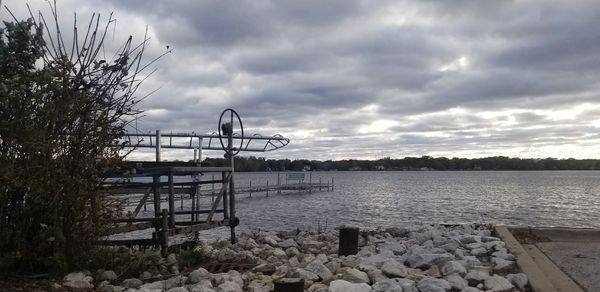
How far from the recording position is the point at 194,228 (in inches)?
355

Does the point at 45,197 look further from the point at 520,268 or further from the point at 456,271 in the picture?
the point at 520,268

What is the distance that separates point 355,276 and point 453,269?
1.25 metres

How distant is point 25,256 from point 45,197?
26.8 inches

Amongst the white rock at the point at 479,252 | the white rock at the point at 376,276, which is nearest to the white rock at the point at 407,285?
the white rock at the point at 376,276

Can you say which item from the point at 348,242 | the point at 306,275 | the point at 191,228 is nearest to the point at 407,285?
the point at 306,275

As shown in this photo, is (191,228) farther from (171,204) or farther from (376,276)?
A: (376,276)

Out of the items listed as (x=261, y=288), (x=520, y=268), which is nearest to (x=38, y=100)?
→ (x=261, y=288)

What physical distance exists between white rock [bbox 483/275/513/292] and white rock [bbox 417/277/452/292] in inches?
20.2

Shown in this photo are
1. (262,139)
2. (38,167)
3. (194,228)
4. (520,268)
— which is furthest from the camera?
(262,139)

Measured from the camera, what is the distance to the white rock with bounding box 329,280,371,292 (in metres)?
6.02

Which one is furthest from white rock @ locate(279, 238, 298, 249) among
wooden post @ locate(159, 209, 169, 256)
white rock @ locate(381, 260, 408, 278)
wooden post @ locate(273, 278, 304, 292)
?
wooden post @ locate(273, 278, 304, 292)

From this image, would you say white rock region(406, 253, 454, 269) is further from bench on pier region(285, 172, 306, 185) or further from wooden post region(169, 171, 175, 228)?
bench on pier region(285, 172, 306, 185)

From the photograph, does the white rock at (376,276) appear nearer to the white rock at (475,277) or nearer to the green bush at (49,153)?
the white rock at (475,277)

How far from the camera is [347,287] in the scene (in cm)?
610
